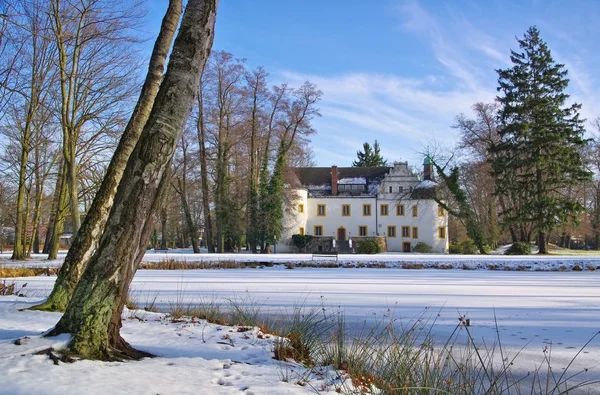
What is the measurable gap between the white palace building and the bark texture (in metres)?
44.7

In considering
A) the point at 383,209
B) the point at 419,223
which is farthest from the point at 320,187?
the point at 419,223

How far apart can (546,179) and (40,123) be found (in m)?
33.3

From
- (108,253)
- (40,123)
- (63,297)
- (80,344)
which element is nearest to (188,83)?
(108,253)

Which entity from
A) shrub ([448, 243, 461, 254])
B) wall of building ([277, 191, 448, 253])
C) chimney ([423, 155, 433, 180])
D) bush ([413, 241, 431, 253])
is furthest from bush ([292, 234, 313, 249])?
chimney ([423, 155, 433, 180])

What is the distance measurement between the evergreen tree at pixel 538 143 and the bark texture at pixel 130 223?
35.5 m

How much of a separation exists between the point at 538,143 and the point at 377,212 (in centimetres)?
1950

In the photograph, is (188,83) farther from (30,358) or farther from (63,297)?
(63,297)

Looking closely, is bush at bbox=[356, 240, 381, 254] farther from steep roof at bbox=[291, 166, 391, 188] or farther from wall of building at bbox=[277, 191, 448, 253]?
steep roof at bbox=[291, 166, 391, 188]

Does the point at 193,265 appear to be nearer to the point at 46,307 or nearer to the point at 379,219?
the point at 46,307

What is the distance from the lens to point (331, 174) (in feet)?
178

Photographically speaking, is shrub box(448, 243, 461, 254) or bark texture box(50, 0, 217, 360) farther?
shrub box(448, 243, 461, 254)

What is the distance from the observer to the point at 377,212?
169 feet

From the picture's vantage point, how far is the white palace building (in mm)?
50062

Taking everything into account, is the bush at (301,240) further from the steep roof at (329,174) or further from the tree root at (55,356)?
the tree root at (55,356)
